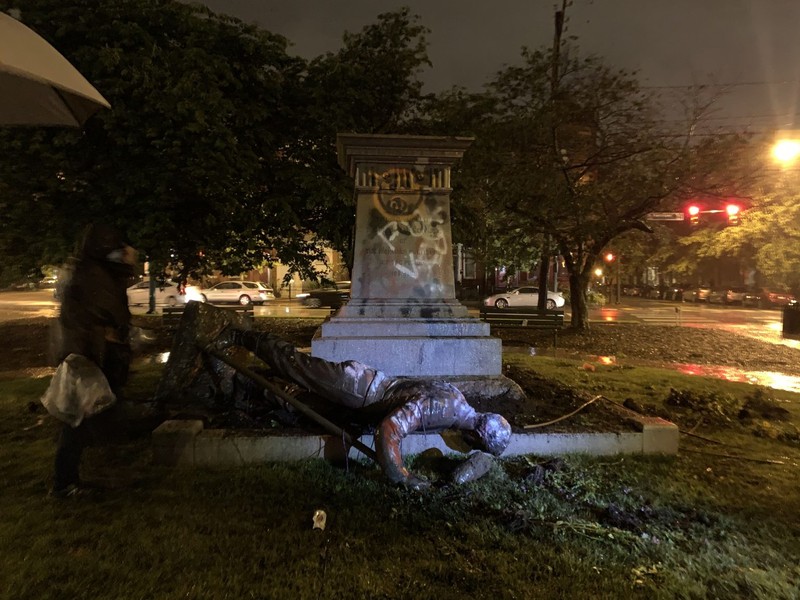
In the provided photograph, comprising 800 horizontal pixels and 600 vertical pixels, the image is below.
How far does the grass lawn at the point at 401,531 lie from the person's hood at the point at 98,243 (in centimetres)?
156

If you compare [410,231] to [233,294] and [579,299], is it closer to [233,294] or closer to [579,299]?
[579,299]

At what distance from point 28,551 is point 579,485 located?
3.42 m

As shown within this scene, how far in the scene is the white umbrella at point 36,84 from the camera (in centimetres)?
258

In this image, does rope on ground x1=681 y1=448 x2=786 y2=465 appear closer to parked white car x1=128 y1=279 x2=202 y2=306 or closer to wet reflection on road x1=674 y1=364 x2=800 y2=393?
wet reflection on road x1=674 y1=364 x2=800 y2=393

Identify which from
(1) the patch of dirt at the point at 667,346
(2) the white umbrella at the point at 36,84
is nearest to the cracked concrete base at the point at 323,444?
(2) the white umbrella at the point at 36,84

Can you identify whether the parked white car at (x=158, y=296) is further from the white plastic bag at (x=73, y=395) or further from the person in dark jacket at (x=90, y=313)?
the white plastic bag at (x=73, y=395)

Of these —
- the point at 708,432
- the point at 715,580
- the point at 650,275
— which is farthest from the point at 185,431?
the point at 650,275

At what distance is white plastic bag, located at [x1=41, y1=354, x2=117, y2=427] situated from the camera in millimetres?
3359

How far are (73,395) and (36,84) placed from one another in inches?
77.0

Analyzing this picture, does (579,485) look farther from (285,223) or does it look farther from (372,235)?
(285,223)

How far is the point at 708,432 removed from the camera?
5531 millimetres

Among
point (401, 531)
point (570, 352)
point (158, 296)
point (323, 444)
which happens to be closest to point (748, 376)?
point (570, 352)

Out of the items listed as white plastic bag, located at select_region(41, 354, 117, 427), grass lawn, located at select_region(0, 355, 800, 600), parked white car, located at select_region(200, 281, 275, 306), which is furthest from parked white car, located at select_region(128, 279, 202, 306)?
white plastic bag, located at select_region(41, 354, 117, 427)

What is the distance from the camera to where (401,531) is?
3.14 m
